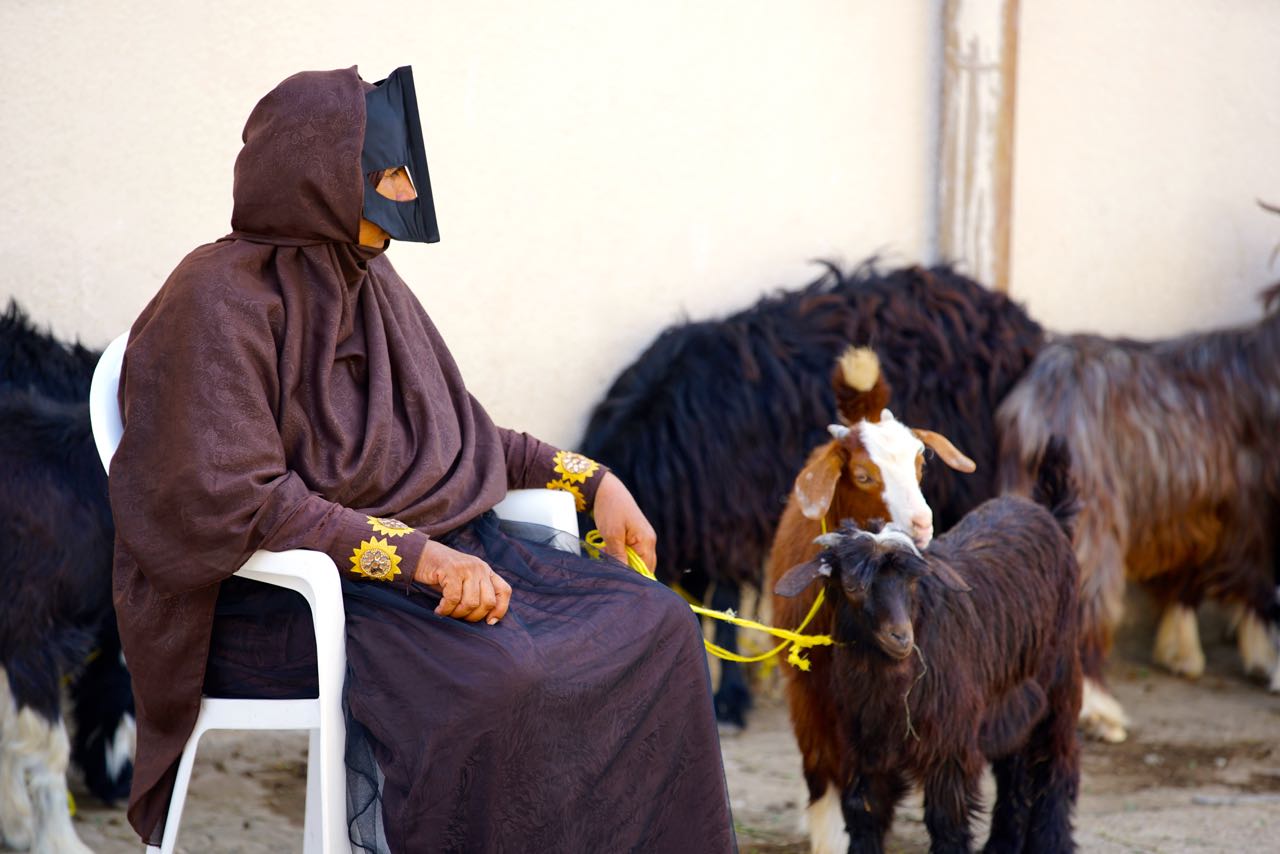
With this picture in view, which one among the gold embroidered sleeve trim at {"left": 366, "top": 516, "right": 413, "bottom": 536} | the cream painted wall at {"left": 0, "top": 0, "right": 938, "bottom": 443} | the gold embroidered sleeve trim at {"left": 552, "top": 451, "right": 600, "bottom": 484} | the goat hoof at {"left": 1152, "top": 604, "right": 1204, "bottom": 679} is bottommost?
the goat hoof at {"left": 1152, "top": 604, "right": 1204, "bottom": 679}

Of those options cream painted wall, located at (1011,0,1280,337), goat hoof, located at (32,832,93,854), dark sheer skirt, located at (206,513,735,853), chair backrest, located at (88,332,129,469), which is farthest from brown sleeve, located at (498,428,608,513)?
cream painted wall, located at (1011,0,1280,337)

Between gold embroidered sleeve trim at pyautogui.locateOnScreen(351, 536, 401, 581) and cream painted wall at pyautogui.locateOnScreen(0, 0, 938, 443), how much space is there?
213 centimetres

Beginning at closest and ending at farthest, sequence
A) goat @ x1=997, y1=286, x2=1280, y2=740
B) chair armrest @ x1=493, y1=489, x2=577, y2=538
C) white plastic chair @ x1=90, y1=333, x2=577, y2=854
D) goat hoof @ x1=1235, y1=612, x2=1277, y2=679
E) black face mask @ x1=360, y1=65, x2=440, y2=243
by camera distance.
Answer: white plastic chair @ x1=90, y1=333, x2=577, y2=854, black face mask @ x1=360, y1=65, x2=440, y2=243, chair armrest @ x1=493, y1=489, x2=577, y2=538, goat @ x1=997, y1=286, x2=1280, y2=740, goat hoof @ x1=1235, y1=612, x2=1277, y2=679

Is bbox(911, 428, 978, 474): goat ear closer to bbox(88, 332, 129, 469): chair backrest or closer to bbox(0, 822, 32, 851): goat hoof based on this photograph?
bbox(88, 332, 129, 469): chair backrest

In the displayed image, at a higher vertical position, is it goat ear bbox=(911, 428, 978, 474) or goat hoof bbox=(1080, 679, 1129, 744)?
goat ear bbox=(911, 428, 978, 474)

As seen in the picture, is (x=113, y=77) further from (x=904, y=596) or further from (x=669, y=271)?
(x=904, y=596)

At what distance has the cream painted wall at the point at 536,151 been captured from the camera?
170 inches

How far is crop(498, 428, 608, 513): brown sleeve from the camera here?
335 centimetres

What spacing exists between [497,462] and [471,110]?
220 centimetres

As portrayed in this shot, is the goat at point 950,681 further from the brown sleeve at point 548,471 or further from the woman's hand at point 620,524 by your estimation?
the brown sleeve at point 548,471

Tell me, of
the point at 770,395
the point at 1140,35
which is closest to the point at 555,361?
the point at 770,395

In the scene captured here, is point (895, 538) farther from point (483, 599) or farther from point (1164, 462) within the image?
point (1164, 462)

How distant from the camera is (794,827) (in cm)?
420

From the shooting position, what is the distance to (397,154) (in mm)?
2941
